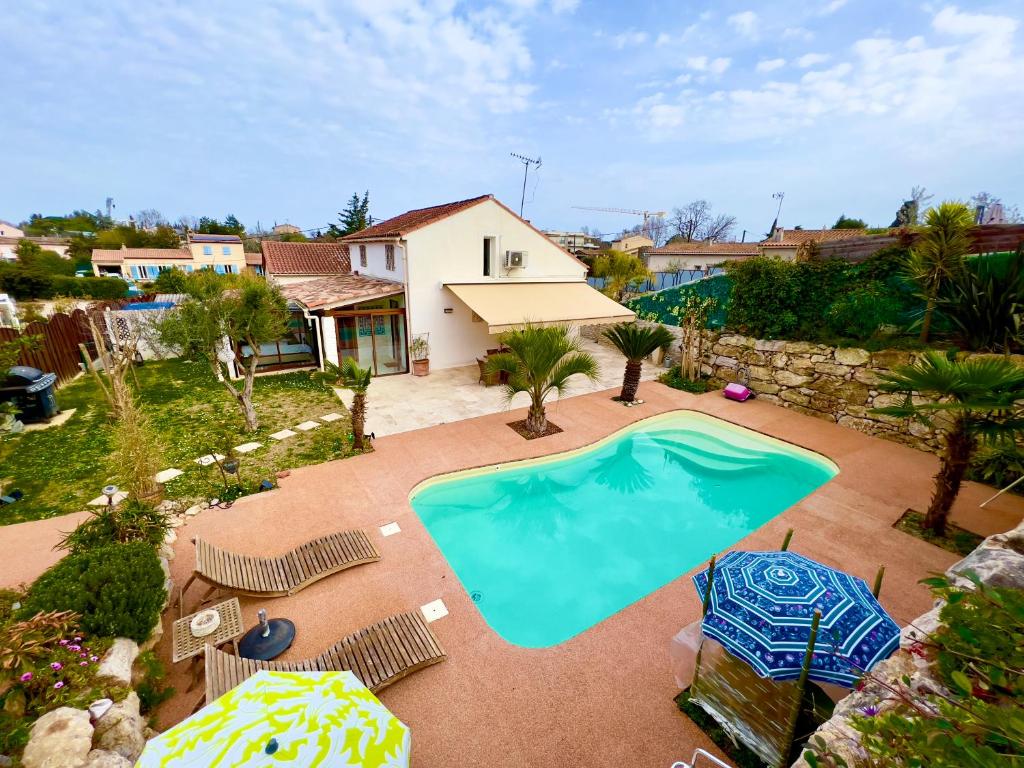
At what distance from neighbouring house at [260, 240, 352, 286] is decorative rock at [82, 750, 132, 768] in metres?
28.1

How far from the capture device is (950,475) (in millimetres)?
9945

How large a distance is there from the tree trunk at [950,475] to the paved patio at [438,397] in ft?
38.1

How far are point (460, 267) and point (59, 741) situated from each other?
2149 centimetres

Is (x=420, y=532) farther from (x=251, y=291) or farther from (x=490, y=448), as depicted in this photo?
(x=251, y=291)

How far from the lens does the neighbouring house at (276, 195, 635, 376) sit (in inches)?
847

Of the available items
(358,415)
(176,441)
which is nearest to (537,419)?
(358,415)

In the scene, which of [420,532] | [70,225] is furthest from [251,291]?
[70,225]

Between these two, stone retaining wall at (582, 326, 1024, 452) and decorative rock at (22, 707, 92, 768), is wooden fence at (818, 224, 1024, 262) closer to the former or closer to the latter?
stone retaining wall at (582, 326, 1024, 452)

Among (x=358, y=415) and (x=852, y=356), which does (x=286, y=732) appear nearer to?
(x=358, y=415)

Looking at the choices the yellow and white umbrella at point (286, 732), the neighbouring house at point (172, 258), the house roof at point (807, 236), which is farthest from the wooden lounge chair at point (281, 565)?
the neighbouring house at point (172, 258)

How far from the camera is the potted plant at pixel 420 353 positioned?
22.9 meters

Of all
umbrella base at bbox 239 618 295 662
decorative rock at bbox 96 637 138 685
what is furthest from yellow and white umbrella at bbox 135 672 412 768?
umbrella base at bbox 239 618 295 662

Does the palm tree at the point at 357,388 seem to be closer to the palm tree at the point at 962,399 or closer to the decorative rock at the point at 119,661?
the decorative rock at the point at 119,661

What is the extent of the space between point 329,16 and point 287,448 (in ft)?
60.4
